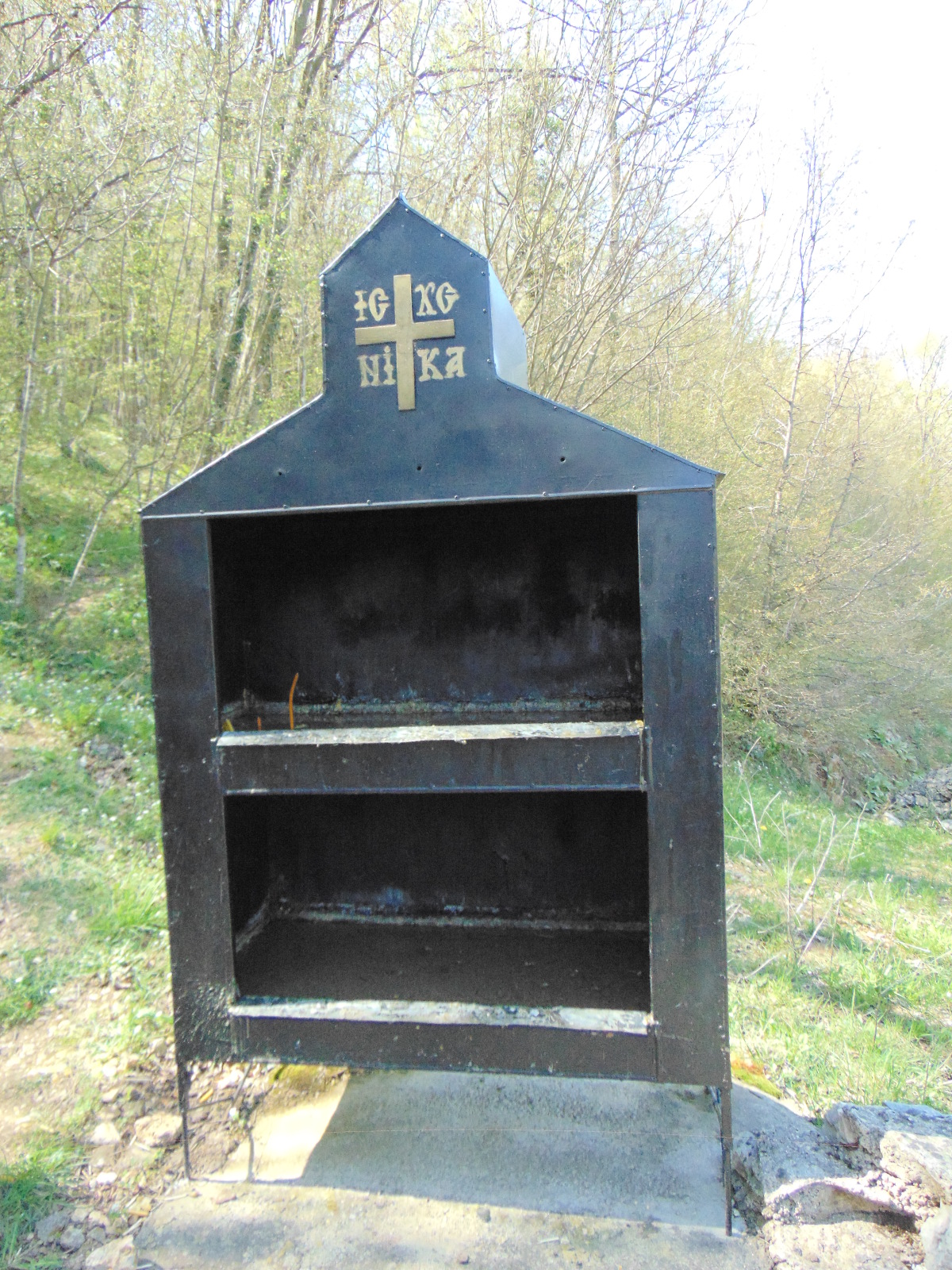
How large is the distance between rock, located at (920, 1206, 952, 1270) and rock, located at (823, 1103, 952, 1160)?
0.93 feet

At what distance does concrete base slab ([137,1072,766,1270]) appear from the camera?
2.05 meters

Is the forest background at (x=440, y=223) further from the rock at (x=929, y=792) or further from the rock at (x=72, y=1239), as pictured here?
the rock at (x=72, y=1239)

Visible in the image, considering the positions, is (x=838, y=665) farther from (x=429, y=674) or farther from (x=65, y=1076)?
(x=65, y=1076)

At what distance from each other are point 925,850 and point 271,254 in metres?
7.77

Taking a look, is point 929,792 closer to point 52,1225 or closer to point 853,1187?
point 853,1187

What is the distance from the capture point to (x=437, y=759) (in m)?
2.16

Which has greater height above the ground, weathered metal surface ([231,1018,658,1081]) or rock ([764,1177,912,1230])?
weathered metal surface ([231,1018,658,1081])

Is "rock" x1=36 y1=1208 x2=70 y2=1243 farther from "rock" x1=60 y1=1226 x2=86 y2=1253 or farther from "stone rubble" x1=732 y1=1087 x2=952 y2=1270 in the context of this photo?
"stone rubble" x1=732 y1=1087 x2=952 y2=1270

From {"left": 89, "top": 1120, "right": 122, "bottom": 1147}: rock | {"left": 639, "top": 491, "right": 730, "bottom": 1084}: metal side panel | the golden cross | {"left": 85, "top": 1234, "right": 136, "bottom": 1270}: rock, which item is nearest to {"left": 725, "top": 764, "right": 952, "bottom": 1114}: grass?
{"left": 639, "top": 491, "right": 730, "bottom": 1084}: metal side panel

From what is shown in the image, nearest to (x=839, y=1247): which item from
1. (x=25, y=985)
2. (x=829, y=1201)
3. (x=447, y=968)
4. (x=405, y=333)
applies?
(x=829, y=1201)

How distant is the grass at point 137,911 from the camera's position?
2.91 m

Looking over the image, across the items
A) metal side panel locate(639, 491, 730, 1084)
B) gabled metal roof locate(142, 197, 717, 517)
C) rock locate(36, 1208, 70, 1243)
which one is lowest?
rock locate(36, 1208, 70, 1243)

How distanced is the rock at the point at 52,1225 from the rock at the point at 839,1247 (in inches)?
75.9

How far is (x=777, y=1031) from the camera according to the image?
3.21 metres
